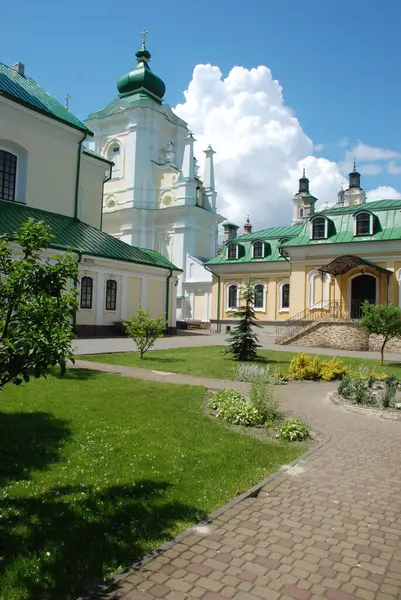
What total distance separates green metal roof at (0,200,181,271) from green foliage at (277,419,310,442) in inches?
690

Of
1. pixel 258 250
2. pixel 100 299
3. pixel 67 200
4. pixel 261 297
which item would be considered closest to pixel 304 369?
pixel 100 299

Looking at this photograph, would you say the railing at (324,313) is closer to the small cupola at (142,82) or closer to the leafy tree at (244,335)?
the leafy tree at (244,335)

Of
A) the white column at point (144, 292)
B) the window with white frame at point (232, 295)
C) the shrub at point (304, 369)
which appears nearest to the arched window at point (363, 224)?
the window with white frame at point (232, 295)

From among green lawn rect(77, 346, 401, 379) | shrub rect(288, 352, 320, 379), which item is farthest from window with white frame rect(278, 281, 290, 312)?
shrub rect(288, 352, 320, 379)

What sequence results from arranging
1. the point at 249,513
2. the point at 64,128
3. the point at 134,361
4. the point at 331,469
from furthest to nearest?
the point at 64,128 < the point at 134,361 < the point at 331,469 < the point at 249,513

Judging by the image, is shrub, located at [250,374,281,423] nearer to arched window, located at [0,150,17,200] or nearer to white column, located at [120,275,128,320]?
white column, located at [120,275,128,320]

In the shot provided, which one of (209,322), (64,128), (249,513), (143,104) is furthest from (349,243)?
(249,513)

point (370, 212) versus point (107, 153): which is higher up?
point (107, 153)

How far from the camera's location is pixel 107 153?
153 ft

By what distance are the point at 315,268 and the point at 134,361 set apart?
19250 millimetres

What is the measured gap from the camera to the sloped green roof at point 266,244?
122 feet

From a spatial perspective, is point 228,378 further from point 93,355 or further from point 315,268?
point 315,268

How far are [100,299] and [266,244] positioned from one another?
1609 cm

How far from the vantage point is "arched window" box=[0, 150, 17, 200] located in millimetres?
25734
